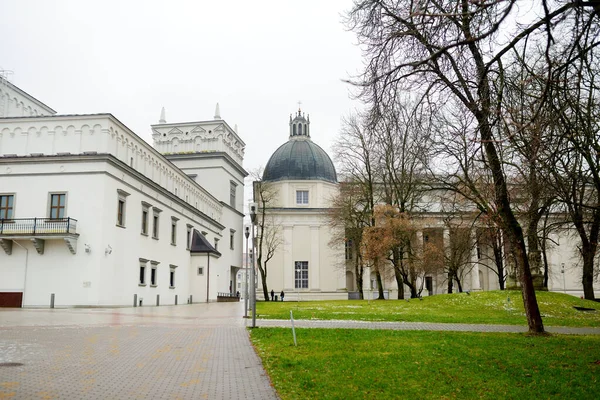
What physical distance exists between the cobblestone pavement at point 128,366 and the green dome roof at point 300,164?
6003 centimetres

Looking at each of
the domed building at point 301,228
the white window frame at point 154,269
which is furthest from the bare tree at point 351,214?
the domed building at point 301,228

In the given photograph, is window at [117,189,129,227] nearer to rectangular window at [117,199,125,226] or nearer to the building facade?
rectangular window at [117,199,125,226]

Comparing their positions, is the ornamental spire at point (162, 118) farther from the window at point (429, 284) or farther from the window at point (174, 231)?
the window at point (429, 284)

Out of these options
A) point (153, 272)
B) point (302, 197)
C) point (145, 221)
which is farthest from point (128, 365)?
point (302, 197)

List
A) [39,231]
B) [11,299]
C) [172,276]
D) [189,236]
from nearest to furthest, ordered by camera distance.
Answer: [39,231] → [11,299] → [172,276] → [189,236]

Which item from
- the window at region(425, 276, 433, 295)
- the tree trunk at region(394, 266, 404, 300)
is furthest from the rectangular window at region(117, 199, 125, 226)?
the window at region(425, 276, 433, 295)

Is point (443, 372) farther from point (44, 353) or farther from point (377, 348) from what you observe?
point (44, 353)

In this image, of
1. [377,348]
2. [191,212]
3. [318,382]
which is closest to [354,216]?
[191,212]

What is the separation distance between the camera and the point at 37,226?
3155 centimetres

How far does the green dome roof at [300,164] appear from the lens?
7481 cm

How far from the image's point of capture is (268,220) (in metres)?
70.8

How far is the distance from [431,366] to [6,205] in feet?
103

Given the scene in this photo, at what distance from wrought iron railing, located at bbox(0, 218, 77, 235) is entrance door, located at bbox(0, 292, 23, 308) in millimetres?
3659

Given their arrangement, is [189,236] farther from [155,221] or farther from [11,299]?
[11,299]
